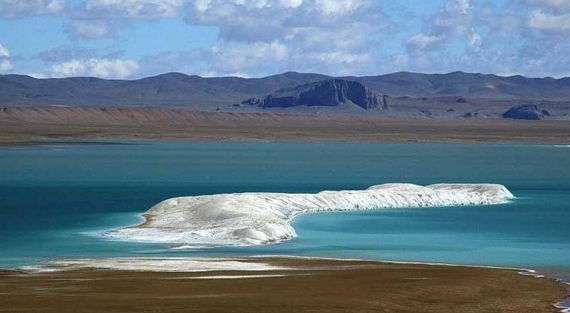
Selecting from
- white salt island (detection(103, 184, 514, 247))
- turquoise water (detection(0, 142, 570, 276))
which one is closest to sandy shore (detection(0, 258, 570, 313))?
turquoise water (detection(0, 142, 570, 276))

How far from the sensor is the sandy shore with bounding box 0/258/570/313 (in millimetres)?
26672

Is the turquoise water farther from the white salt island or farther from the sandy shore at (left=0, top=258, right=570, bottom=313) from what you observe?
the sandy shore at (left=0, top=258, right=570, bottom=313)

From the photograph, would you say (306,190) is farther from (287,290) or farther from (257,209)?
(287,290)

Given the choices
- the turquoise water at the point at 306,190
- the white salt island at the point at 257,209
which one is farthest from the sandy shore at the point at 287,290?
the white salt island at the point at 257,209

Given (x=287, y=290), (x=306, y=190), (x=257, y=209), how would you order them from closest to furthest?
(x=287, y=290) < (x=257, y=209) < (x=306, y=190)

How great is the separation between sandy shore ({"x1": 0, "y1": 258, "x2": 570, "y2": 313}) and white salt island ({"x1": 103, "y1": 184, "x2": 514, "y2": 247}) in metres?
8.84

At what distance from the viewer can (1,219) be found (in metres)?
52.7

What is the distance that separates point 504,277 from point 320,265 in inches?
210

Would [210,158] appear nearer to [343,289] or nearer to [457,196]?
[457,196]

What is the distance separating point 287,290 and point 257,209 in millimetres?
21444

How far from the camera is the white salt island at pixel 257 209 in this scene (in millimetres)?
44188

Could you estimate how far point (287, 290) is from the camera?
2945 cm

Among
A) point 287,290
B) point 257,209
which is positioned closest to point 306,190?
point 257,209

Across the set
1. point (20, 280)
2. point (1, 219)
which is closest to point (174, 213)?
point (1, 219)
